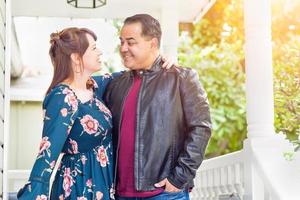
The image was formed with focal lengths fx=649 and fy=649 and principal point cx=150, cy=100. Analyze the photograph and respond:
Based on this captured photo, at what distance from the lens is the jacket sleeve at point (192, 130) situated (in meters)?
2.93

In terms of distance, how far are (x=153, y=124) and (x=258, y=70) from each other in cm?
104

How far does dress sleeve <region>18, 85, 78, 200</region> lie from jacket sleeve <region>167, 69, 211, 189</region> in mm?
513

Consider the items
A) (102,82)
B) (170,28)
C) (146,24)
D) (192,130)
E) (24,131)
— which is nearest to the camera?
(192,130)

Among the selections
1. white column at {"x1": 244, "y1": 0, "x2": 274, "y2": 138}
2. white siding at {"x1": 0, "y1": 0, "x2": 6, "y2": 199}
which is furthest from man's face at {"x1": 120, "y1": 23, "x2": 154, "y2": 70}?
white siding at {"x1": 0, "y1": 0, "x2": 6, "y2": 199}

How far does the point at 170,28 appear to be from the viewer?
6172 mm

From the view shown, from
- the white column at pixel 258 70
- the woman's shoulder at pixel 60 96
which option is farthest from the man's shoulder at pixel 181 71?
the white column at pixel 258 70

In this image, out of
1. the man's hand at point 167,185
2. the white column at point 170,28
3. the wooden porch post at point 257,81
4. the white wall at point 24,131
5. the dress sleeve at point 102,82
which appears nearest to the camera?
the man's hand at point 167,185

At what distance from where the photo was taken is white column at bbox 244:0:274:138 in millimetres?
3723

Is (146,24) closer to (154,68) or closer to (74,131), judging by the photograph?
(154,68)

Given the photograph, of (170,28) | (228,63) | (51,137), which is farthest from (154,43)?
(228,63)

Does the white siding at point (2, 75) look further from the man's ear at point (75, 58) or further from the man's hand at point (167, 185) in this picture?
the man's hand at point (167, 185)

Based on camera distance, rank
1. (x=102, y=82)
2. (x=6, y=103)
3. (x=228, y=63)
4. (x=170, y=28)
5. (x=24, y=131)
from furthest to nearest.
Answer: (x=228, y=63), (x=24, y=131), (x=170, y=28), (x=6, y=103), (x=102, y=82)

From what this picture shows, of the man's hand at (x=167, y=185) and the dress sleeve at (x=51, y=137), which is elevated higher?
the dress sleeve at (x=51, y=137)

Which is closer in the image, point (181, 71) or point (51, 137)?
point (51, 137)
